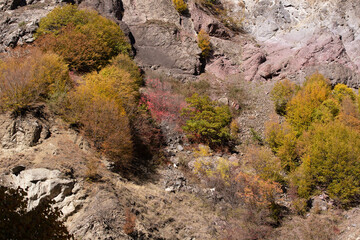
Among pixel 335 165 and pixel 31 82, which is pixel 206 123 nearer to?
pixel 335 165

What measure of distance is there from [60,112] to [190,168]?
30.9ft

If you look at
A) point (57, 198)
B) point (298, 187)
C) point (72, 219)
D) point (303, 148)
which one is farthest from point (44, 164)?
point (303, 148)

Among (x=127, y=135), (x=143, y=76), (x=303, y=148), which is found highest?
(x=127, y=135)

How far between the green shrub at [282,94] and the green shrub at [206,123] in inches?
266

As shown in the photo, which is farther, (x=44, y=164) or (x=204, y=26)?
(x=204, y=26)

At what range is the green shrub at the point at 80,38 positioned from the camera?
21.9 metres

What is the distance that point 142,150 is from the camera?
59.7 ft

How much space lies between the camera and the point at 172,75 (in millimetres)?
30688

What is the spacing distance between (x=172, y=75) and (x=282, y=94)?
1303cm

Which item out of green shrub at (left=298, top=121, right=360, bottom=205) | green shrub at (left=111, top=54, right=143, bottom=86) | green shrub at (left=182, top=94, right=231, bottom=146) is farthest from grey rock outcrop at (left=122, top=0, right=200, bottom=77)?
green shrub at (left=298, top=121, right=360, bottom=205)


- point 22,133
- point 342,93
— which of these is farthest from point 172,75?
point 22,133

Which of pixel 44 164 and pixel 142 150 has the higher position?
pixel 44 164

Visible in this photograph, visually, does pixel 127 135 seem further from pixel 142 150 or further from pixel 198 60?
pixel 198 60

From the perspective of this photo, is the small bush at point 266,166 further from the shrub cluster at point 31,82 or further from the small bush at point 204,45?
the small bush at point 204,45
